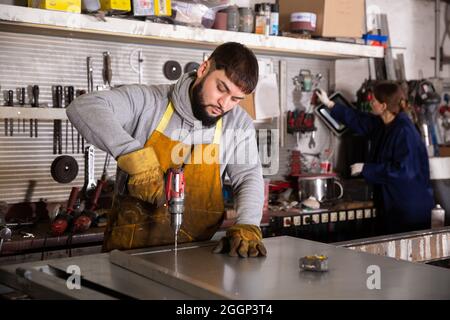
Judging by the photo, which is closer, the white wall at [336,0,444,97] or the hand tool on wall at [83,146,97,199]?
the hand tool on wall at [83,146,97,199]

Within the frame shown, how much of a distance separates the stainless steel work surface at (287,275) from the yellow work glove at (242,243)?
36mm

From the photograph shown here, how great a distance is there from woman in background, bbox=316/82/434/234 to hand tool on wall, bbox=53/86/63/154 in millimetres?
1737

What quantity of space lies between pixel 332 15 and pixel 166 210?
86.8 inches

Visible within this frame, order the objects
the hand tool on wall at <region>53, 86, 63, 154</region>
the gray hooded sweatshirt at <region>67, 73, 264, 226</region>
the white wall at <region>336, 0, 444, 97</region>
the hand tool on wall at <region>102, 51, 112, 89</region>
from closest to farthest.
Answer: the gray hooded sweatshirt at <region>67, 73, 264, 226</region> < the hand tool on wall at <region>53, 86, 63, 154</region> < the hand tool on wall at <region>102, 51, 112, 89</region> < the white wall at <region>336, 0, 444, 97</region>

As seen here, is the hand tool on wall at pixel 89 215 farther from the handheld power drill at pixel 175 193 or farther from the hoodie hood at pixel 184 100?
the handheld power drill at pixel 175 193

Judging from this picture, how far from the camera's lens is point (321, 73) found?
457cm

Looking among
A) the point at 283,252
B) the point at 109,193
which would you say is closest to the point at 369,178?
the point at 109,193

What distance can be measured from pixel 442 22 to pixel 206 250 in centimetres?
406

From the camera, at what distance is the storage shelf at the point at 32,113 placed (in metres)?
3.07

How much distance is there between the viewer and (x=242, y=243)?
206 cm

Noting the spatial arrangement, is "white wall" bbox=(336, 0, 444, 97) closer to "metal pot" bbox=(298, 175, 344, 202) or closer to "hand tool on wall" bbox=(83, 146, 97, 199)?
"metal pot" bbox=(298, 175, 344, 202)

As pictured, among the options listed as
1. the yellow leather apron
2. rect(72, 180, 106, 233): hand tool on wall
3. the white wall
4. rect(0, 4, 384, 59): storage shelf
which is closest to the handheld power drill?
the yellow leather apron

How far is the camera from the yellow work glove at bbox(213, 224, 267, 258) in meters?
2.05
